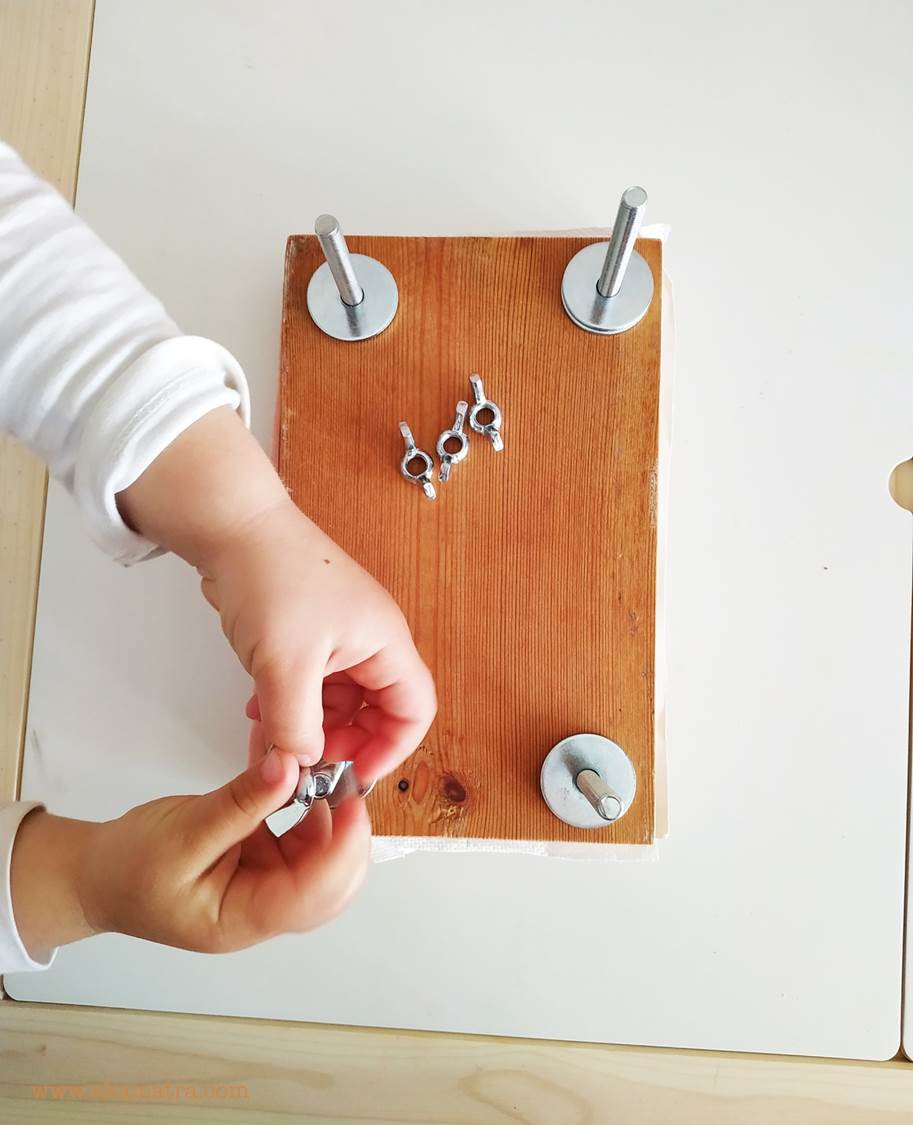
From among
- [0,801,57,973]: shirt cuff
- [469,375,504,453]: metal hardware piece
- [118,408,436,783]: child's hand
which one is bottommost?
[0,801,57,973]: shirt cuff

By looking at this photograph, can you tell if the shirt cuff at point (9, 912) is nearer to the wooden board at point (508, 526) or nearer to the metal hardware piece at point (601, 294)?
the wooden board at point (508, 526)

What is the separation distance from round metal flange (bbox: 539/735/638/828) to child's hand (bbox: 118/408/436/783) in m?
0.11

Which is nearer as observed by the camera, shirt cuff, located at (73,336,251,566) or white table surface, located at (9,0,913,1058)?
shirt cuff, located at (73,336,251,566)

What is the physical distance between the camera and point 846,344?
1.75 feet

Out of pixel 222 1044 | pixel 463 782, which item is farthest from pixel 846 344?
pixel 222 1044

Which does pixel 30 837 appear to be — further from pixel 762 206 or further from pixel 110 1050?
pixel 762 206

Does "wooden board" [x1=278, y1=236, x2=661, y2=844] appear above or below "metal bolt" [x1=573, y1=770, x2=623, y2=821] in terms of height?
above

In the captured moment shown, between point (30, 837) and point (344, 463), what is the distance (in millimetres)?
244

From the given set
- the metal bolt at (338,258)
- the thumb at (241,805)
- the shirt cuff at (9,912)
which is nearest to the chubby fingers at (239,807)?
the thumb at (241,805)

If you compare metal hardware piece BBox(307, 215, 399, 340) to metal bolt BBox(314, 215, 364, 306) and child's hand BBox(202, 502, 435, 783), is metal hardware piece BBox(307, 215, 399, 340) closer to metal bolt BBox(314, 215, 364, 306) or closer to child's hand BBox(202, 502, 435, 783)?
metal bolt BBox(314, 215, 364, 306)

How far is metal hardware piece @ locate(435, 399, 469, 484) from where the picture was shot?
47cm

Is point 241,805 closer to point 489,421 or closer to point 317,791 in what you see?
→ point 317,791

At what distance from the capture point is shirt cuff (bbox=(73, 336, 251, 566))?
1.27ft

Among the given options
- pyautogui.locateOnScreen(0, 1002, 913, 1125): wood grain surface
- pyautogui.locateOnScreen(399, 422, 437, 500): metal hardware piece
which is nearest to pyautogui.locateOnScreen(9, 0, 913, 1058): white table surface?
pyautogui.locateOnScreen(0, 1002, 913, 1125): wood grain surface
